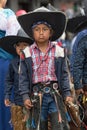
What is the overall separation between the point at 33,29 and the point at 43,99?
0.83 metres

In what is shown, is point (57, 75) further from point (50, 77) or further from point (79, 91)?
point (79, 91)

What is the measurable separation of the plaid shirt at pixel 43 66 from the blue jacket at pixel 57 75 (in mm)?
51

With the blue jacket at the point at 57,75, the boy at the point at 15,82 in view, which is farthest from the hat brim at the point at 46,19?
the boy at the point at 15,82

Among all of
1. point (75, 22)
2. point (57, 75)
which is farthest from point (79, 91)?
point (75, 22)

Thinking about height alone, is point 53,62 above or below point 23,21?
below

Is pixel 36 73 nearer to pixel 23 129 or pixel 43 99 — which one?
pixel 43 99

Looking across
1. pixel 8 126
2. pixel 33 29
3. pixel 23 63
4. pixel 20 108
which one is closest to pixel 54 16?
pixel 33 29

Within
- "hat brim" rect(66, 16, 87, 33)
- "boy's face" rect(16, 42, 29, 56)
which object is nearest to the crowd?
"boy's face" rect(16, 42, 29, 56)

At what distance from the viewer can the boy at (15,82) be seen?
6.69 meters

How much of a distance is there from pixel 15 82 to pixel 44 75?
0.77 metres

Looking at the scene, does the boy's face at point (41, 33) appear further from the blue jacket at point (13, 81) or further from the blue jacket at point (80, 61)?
the blue jacket at point (13, 81)

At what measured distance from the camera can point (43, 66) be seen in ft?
19.9

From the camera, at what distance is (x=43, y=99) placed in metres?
6.03

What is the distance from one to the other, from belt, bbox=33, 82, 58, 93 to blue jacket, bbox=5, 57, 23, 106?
2.10 feet
